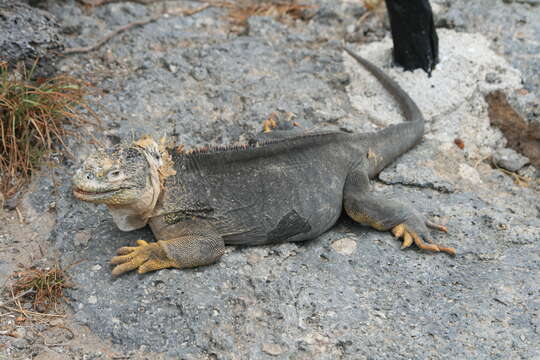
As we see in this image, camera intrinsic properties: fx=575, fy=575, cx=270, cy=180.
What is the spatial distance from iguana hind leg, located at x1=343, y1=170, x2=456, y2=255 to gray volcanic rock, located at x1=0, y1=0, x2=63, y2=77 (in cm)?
246

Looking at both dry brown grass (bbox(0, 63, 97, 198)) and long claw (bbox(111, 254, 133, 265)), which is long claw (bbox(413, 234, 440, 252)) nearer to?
long claw (bbox(111, 254, 133, 265))

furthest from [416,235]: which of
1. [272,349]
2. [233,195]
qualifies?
[272,349]

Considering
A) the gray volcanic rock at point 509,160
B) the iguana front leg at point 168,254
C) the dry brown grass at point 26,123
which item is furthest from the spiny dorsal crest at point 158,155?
the gray volcanic rock at point 509,160

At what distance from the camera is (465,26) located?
5461 millimetres

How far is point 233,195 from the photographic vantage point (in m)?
3.36

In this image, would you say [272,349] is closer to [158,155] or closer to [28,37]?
[158,155]

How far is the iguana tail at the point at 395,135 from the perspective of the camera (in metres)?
4.10

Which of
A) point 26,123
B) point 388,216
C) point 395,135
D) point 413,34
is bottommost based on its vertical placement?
point 388,216

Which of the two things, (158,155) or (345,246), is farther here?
(345,246)

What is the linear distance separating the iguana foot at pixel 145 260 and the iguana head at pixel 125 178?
0.20m

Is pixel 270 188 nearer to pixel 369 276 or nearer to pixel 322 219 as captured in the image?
pixel 322 219

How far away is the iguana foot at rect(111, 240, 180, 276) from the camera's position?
3.05 metres

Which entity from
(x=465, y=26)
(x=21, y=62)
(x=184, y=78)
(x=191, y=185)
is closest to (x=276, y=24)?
(x=184, y=78)

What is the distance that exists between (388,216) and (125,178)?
1644 mm
